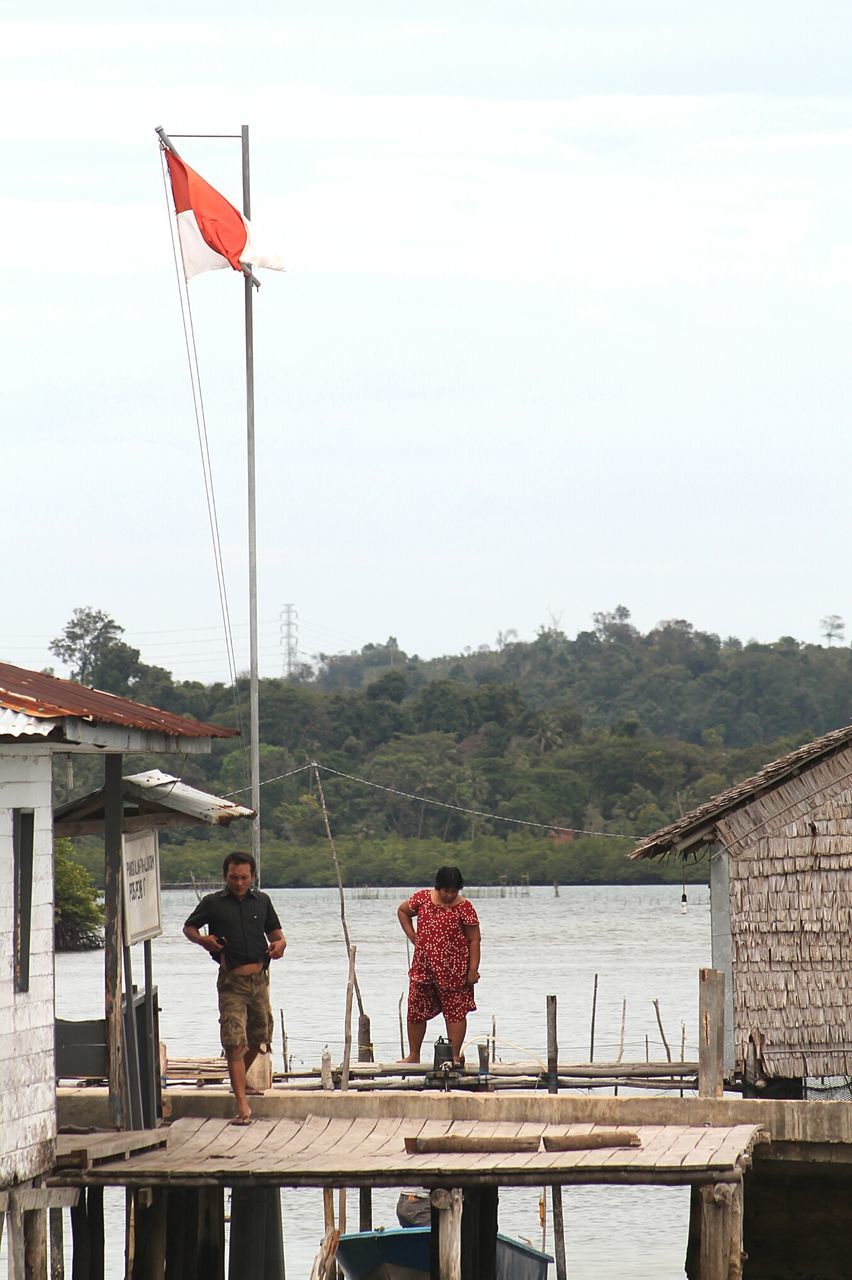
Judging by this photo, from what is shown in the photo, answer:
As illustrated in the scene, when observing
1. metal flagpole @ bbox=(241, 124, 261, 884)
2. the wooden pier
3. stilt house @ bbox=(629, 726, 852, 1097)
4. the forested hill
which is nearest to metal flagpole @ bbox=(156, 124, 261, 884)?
metal flagpole @ bbox=(241, 124, 261, 884)

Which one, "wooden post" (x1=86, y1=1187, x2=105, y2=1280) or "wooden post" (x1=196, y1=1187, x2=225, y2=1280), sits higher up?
"wooden post" (x1=86, y1=1187, x2=105, y2=1280)

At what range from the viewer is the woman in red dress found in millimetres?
14258

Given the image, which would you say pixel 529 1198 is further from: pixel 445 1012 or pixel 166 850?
pixel 166 850

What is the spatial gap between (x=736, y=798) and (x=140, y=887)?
5615 millimetres

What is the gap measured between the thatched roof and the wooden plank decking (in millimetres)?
4039

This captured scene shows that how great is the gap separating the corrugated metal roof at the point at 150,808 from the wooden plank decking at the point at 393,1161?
1972mm

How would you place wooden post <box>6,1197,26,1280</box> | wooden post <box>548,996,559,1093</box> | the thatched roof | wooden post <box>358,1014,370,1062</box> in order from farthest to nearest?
1. wooden post <box>358,1014,370,1062</box>
2. wooden post <box>548,996,559,1093</box>
3. the thatched roof
4. wooden post <box>6,1197,26,1280</box>

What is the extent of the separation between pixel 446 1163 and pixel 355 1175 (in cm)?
55

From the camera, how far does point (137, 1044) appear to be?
12055 millimetres

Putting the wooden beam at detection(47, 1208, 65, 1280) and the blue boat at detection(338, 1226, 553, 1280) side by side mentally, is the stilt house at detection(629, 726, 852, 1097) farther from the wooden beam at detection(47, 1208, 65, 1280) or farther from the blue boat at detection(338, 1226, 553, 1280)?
the wooden beam at detection(47, 1208, 65, 1280)

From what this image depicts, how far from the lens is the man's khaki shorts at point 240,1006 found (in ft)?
40.0

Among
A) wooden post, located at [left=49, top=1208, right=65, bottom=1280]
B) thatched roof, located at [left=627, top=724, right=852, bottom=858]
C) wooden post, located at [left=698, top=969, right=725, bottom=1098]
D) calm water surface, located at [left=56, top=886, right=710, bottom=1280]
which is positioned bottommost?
calm water surface, located at [left=56, top=886, right=710, bottom=1280]

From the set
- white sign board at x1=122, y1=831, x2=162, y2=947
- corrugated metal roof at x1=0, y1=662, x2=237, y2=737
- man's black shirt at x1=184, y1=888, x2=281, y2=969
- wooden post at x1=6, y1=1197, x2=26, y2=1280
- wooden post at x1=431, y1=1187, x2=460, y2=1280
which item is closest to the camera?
corrugated metal roof at x1=0, y1=662, x2=237, y2=737

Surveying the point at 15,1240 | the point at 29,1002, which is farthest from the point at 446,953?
the point at 15,1240
